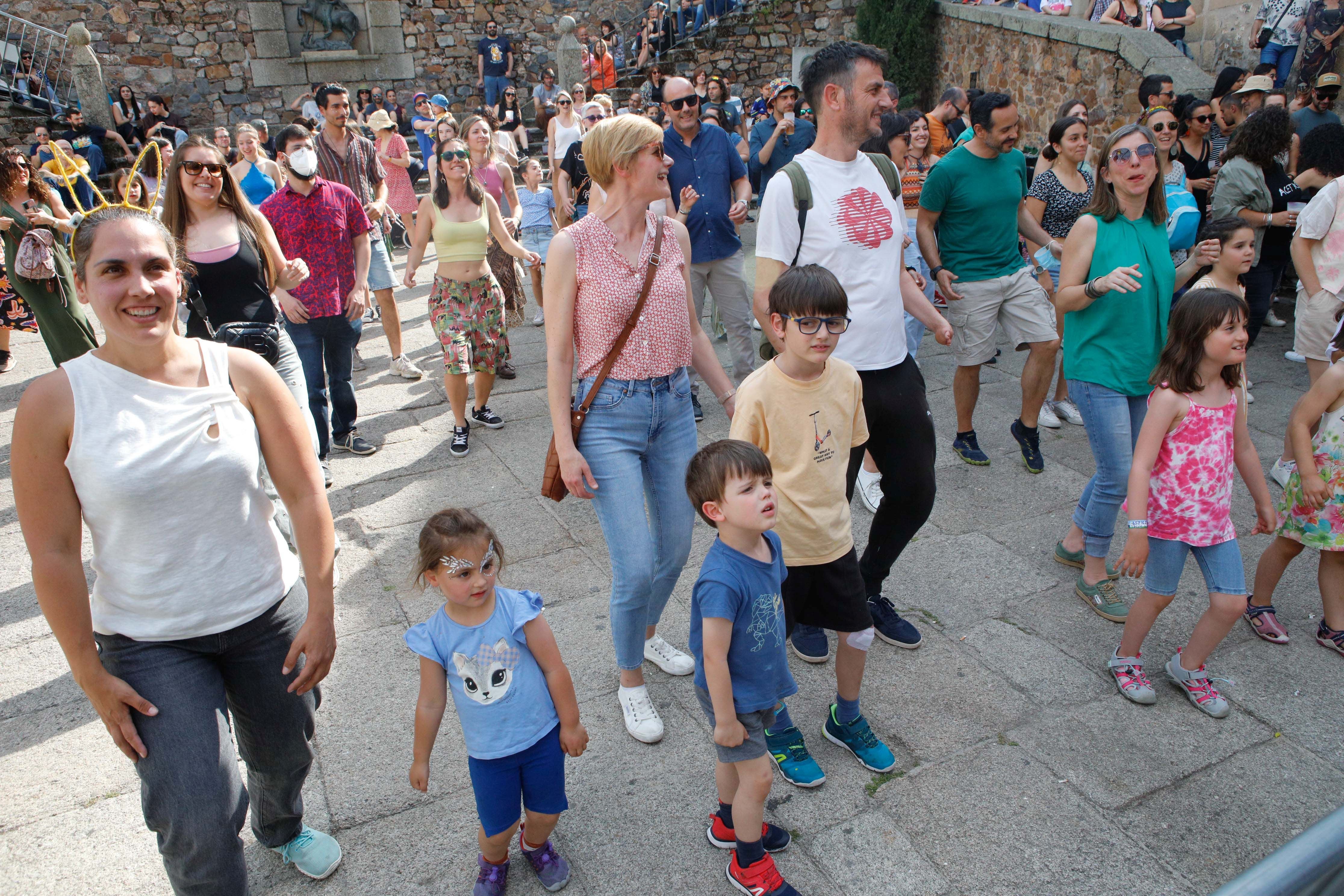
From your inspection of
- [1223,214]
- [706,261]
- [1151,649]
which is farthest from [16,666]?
[1223,214]

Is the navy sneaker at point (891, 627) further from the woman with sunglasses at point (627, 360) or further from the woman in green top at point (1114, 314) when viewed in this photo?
the woman with sunglasses at point (627, 360)

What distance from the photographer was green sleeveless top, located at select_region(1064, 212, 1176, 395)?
358cm

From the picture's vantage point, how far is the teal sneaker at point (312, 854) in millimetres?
2441

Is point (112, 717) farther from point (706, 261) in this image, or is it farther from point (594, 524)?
point (706, 261)

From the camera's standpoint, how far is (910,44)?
15.6m

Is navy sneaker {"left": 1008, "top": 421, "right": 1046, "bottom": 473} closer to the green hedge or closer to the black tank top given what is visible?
the black tank top

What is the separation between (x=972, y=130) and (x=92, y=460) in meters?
4.62

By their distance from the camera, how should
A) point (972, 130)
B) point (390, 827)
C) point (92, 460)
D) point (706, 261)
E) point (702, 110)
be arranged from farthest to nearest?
point (702, 110) → point (706, 261) → point (972, 130) → point (390, 827) → point (92, 460)

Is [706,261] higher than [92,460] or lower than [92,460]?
lower

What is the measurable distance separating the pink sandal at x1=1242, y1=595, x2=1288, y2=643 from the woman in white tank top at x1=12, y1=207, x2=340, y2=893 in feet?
11.3

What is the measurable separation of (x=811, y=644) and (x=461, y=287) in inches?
132

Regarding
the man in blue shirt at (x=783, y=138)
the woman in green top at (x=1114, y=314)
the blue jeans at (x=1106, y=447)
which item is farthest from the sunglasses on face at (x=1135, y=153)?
the man in blue shirt at (x=783, y=138)

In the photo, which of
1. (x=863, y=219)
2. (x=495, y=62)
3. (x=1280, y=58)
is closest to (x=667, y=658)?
(x=863, y=219)

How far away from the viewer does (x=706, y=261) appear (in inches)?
221
